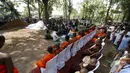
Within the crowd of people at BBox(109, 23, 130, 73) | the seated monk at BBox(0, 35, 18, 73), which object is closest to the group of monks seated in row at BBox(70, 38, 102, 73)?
the crowd of people at BBox(109, 23, 130, 73)

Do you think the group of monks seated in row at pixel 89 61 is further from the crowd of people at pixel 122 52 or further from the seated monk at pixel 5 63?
the seated monk at pixel 5 63

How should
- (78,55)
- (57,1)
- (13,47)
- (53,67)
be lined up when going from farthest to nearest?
(57,1) < (13,47) < (78,55) < (53,67)

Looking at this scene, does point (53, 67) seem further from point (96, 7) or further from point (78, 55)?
point (96, 7)

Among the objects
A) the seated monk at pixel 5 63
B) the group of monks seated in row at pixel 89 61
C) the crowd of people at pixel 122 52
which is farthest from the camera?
the group of monks seated in row at pixel 89 61

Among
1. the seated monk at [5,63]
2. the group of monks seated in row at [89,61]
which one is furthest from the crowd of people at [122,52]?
the seated monk at [5,63]

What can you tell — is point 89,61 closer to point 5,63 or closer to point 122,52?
point 122,52

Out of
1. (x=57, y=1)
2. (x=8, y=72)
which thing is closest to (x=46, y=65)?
(x=8, y=72)

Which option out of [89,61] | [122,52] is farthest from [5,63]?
[122,52]

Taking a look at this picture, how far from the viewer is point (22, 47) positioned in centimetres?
901

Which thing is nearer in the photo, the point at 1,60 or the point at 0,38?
the point at 1,60

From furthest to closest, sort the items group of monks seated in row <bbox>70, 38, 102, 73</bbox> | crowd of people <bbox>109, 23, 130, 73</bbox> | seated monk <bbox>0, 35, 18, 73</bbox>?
group of monks seated in row <bbox>70, 38, 102, 73</bbox> < crowd of people <bbox>109, 23, 130, 73</bbox> < seated monk <bbox>0, 35, 18, 73</bbox>

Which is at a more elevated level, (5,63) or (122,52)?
(5,63)

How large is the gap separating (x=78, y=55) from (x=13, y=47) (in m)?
3.76

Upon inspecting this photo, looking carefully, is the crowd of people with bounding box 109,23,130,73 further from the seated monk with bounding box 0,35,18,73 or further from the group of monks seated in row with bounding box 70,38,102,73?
the seated monk with bounding box 0,35,18,73
